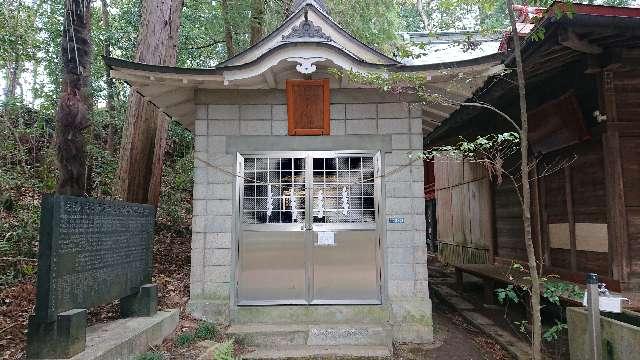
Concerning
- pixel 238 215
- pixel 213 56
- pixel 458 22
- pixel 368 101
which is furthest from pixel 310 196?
pixel 213 56

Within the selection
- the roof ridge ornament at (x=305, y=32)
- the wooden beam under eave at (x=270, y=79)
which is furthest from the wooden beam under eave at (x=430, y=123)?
the wooden beam under eave at (x=270, y=79)

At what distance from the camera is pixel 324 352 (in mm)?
6184

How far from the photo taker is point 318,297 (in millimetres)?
7184

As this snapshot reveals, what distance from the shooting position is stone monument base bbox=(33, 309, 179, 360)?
15.6ft

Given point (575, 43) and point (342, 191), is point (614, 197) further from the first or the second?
point (342, 191)

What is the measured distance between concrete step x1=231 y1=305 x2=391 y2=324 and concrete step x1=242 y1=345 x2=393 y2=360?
2.05 feet

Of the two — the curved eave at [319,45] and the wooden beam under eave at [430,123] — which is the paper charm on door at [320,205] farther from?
the wooden beam under eave at [430,123]

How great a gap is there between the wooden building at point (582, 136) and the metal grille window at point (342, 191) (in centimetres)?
296

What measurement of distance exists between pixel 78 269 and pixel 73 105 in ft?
12.1

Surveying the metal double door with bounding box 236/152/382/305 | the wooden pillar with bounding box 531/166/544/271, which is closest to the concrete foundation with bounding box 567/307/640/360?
the metal double door with bounding box 236/152/382/305

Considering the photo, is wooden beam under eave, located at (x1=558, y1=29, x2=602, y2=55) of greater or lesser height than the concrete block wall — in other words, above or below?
above

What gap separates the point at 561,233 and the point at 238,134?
20.3 feet

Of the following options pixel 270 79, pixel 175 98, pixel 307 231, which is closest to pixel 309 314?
pixel 307 231

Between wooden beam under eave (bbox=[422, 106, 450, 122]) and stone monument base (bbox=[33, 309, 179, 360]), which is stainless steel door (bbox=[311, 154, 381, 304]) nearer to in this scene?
wooden beam under eave (bbox=[422, 106, 450, 122])
